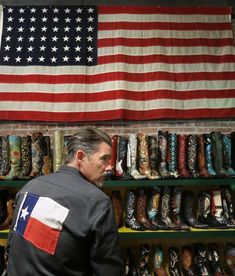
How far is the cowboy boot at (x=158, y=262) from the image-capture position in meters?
2.42

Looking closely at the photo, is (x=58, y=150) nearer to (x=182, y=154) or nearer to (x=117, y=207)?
(x=117, y=207)

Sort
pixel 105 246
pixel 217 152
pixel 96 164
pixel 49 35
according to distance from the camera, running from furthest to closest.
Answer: pixel 49 35, pixel 217 152, pixel 96 164, pixel 105 246

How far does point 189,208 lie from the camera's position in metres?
2.51

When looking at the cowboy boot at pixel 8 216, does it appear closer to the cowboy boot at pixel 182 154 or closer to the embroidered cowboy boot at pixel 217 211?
the cowboy boot at pixel 182 154

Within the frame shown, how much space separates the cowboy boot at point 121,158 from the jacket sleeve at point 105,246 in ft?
4.20

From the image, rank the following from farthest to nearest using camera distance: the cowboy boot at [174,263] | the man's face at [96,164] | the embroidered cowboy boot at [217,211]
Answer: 1. the cowboy boot at [174,263]
2. the embroidered cowboy boot at [217,211]
3. the man's face at [96,164]

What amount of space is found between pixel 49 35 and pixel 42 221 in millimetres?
2434

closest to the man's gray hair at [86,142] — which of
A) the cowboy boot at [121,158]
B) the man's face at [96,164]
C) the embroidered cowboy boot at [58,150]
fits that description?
the man's face at [96,164]

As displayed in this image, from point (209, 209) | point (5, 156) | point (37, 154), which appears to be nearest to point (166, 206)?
point (209, 209)

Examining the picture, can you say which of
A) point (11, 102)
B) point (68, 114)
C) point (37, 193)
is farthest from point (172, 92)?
point (37, 193)

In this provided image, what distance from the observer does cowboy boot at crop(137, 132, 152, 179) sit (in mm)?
2494

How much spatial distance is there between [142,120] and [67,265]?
Answer: 201 cm

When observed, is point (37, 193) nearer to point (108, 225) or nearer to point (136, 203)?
point (108, 225)

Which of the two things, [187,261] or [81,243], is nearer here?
[81,243]
